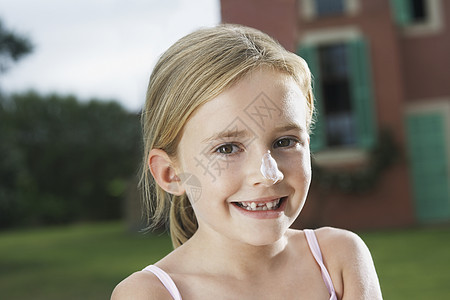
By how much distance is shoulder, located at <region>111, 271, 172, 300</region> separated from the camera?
3.43ft

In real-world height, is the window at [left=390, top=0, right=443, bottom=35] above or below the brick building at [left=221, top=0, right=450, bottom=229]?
above

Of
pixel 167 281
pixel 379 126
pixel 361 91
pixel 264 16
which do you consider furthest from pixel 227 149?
pixel 379 126

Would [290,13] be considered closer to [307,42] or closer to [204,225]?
[204,225]

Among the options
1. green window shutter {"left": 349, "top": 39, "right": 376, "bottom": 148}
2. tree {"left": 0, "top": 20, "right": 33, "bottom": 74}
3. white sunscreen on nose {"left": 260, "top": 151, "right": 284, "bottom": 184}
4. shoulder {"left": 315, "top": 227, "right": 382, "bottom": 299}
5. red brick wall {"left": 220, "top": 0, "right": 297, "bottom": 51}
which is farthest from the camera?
green window shutter {"left": 349, "top": 39, "right": 376, "bottom": 148}

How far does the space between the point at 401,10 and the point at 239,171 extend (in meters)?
8.98

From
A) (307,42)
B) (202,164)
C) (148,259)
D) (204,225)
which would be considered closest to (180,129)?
(202,164)

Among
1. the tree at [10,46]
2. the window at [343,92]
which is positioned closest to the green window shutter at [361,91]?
the window at [343,92]

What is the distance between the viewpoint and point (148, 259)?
7.01 m

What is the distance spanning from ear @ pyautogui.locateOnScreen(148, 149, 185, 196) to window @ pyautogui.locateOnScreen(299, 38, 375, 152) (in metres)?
8.06

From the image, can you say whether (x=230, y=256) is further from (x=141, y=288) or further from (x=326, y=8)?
(x=326, y=8)

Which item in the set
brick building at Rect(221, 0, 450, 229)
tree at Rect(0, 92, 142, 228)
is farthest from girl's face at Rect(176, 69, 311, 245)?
tree at Rect(0, 92, 142, 228)

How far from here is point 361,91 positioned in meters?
9.23

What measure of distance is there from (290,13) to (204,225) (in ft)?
3.84

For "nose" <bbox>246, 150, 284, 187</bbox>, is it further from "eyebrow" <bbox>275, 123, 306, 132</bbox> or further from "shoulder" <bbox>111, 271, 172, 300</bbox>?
"shoulder" <bbox>111, 271, 172, 300</bbox>
